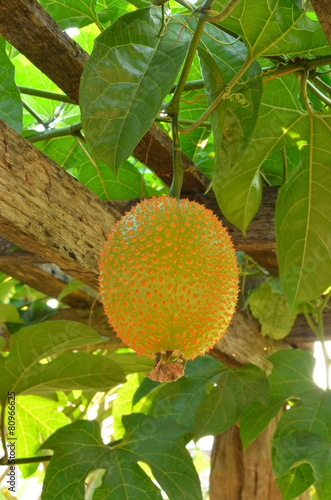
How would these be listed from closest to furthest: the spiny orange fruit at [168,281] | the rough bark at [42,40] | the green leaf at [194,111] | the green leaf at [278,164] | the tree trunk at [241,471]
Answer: the spiny orange fruit at [168,281]
the rough bark at [42,40]
the green leaf at [194,111]
the green leaf at [278,164]
the tree trunk at [241,471]

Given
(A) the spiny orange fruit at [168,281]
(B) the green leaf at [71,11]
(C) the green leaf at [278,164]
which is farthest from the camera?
(C) the green leaf at [278,164]

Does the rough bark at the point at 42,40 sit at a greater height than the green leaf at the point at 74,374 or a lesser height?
greater

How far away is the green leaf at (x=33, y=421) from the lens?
1.56m

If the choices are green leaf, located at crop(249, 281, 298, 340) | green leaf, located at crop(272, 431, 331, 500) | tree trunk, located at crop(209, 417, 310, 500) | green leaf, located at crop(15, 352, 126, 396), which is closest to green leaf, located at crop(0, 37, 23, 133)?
green leaf, located at crop(15, 352, 126, 396)

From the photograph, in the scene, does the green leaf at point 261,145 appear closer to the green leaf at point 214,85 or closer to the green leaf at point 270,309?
the green leaf at point 214,85

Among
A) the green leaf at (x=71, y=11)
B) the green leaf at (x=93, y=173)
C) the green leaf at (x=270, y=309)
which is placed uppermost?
the green leaf at (x=71, y=11)

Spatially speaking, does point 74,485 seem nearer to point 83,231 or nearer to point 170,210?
point 83,231

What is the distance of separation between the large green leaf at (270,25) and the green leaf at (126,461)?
968mm

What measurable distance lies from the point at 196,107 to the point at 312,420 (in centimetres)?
88

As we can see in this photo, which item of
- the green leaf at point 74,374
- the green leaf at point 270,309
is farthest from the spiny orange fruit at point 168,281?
the green leaf at point 270,309

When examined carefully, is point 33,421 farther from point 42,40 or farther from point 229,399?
point 42,40

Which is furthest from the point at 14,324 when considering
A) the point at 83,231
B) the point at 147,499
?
the point at 83,231

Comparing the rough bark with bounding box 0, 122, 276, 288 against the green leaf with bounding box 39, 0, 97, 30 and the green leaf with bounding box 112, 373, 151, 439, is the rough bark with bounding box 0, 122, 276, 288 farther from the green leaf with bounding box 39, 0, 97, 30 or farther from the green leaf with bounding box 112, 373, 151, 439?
the green leaf with bounding box 112, 373, 151, 439

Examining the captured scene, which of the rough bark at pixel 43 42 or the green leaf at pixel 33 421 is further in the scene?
the green leaf at pixel 33 421
